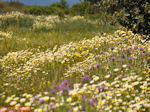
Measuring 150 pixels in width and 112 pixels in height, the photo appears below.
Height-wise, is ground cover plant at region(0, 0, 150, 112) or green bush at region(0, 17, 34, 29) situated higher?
green bush at region(0, 17, 34, 29)

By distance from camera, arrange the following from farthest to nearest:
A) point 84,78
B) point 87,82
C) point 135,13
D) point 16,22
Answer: point 16,22 < point 135,13 < point 87,82 < point 84,78

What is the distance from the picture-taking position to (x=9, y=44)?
986 cm

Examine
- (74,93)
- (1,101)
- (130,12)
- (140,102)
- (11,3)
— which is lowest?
(1,101)

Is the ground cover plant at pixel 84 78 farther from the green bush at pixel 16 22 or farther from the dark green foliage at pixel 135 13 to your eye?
the green bush at pixel 16 22

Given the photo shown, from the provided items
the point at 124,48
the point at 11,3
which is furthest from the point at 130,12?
the point at 11,3

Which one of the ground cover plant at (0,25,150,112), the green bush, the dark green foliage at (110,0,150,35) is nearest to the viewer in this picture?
the ground cover plant at (0,25,150,112)

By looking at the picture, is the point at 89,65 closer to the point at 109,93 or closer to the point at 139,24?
the point at 109,93

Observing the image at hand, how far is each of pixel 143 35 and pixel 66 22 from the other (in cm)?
1009

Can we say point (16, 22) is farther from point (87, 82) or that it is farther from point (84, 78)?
point (84, 78)

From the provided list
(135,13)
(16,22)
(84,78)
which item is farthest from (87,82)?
(16,22)

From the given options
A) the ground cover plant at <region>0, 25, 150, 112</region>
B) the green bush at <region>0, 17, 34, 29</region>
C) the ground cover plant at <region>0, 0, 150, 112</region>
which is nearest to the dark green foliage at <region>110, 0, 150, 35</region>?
the ground cover plant at <region>0, 0, 150, 112</region>

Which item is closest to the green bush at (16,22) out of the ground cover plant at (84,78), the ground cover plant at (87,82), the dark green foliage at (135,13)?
the ground cover plant at (84,78)

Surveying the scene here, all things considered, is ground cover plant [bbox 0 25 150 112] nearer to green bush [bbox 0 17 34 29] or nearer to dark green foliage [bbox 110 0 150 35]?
dark green foliage [bbox 110 0 150 35]

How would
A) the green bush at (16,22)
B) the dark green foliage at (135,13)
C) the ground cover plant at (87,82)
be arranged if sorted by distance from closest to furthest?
1. the ground cover plant at (87,82)
2. the dark green foliage at (135,13)
3. the green bush at (16,22)
